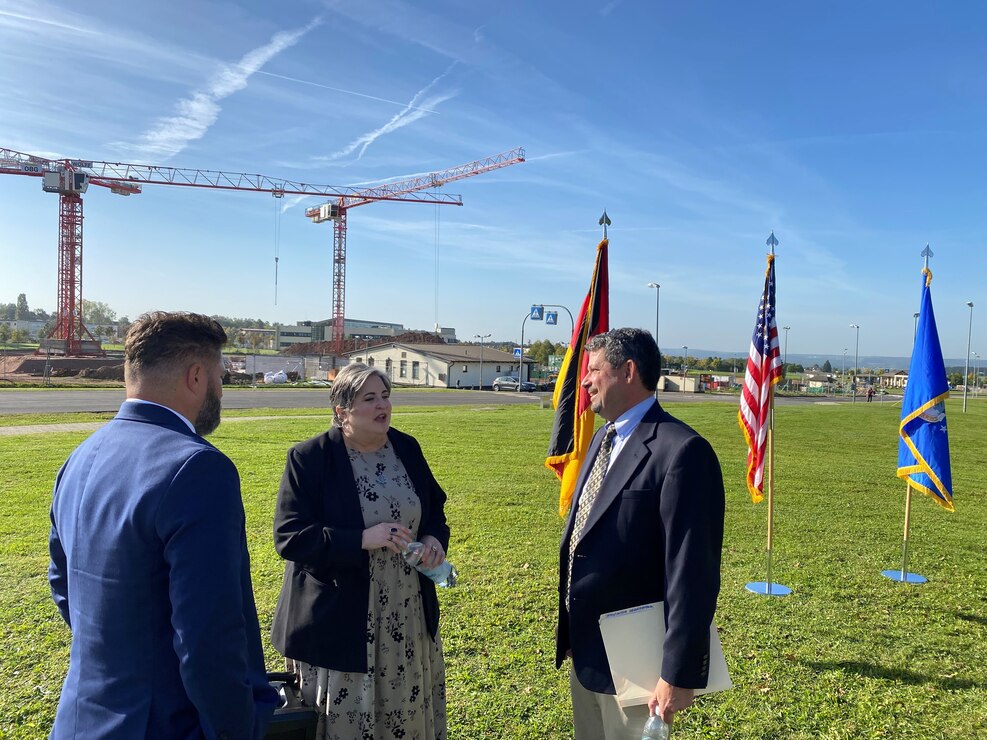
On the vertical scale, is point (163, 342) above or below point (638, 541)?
above

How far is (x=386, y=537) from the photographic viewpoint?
9.73 ft

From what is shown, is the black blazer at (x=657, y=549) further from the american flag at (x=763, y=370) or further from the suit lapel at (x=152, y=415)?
the american flag at (x=763, y=370)

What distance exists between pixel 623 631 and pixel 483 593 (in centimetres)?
377

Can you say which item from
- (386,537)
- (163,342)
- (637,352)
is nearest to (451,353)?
(386,537)

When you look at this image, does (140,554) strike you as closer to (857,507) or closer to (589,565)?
(589,565)

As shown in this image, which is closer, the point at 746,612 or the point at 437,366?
the point at 746,612

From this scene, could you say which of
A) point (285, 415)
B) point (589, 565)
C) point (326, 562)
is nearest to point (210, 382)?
point (326, 562)

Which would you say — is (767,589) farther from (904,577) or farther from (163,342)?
(163,342)

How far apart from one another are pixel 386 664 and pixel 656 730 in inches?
49.3

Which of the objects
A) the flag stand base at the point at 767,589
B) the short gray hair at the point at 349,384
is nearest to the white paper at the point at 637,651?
the short gray hair at the point at 349,384

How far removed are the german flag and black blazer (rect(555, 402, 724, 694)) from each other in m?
3.05

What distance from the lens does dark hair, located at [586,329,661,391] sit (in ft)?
9.38

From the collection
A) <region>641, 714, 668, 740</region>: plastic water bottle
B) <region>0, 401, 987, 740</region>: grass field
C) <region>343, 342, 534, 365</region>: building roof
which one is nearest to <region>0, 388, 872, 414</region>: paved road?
<region>0, 401, 987, 740</region>: grass field

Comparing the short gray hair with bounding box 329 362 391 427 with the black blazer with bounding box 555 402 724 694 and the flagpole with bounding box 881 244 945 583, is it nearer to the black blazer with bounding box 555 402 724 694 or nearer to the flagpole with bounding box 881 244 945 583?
the black blazer with bounding box 555 402 724 694
